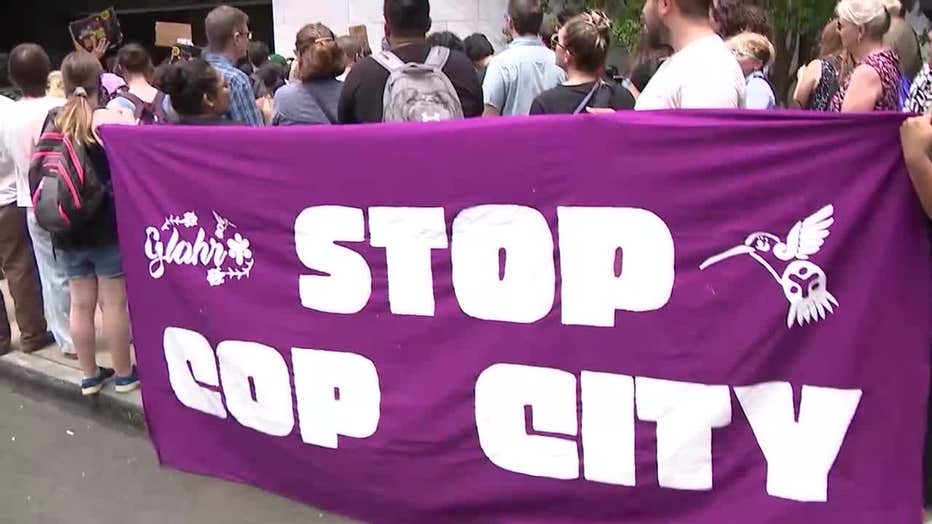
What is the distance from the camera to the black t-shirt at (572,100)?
404cm

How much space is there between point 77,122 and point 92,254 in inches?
25.3

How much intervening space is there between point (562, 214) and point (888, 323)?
992 mm

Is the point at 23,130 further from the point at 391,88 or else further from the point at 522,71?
the point at 522,71

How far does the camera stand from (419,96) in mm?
3771

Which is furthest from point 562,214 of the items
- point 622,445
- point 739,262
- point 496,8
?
point 496,8

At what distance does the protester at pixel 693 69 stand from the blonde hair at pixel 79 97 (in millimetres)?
2634

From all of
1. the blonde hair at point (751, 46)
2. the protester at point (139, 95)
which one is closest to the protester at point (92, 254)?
the protester at point (139, 95)

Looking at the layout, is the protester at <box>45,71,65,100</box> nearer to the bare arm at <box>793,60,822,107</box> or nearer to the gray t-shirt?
the gray t-shirt

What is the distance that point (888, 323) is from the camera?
268cm

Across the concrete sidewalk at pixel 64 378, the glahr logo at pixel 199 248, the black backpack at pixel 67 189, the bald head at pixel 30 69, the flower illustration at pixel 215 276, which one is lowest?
A: the concrete sidewalk at pixel 64 378

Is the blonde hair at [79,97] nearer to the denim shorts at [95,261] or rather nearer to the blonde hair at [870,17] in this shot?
the denim shorts at [95,261]

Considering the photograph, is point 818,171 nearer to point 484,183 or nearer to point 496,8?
point 484,183

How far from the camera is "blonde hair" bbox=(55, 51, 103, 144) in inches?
175

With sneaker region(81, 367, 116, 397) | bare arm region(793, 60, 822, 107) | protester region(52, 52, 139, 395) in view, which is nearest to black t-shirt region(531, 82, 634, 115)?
bare arm region(793, 60, 822, 107)
